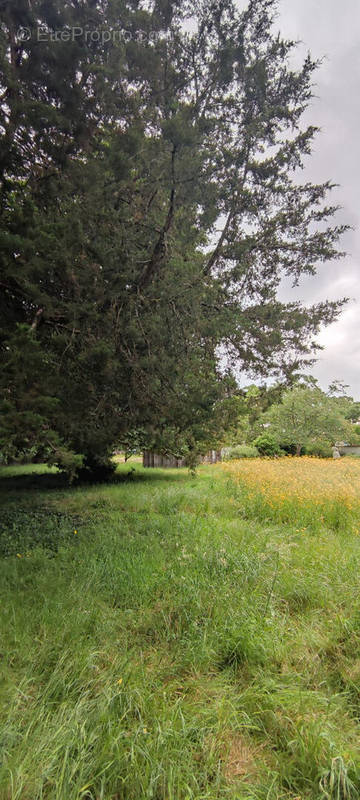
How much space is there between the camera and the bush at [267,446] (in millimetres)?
19484

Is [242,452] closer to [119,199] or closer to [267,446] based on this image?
[267,446]

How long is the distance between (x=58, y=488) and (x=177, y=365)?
7.10m

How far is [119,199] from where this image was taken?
12.4 ft

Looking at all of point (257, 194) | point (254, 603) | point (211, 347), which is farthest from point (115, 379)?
point (257, 194)

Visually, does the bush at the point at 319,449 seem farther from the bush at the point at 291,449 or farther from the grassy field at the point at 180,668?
the grassy field at the point at 180,668

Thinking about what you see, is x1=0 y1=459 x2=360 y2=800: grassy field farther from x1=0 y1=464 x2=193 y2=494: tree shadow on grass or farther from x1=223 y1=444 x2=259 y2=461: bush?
x1=223 y1=444 x2=259 y2=461: bush

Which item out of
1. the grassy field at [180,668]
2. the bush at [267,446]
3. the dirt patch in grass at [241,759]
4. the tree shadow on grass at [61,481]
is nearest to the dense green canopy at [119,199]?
the grassy field at [180,668]

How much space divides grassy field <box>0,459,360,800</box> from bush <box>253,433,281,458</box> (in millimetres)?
15095

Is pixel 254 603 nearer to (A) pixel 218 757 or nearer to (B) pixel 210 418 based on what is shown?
(A) pixel 218 757

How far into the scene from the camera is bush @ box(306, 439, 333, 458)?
2073 centimetres

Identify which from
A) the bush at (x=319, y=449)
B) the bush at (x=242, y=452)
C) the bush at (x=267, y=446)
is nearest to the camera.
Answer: the bush at (x=242, y=452)

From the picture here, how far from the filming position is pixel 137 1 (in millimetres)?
3561

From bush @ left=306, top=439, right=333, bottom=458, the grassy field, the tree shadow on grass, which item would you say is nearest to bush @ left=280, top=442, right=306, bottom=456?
bush @ left=306, top=439, right=333, bottom=458

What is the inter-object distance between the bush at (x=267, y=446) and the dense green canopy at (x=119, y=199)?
618 inches
